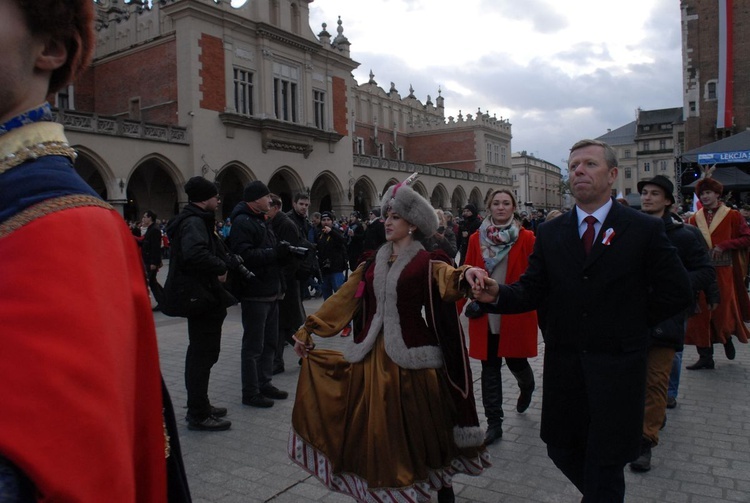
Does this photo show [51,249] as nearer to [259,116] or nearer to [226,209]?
[259,116]

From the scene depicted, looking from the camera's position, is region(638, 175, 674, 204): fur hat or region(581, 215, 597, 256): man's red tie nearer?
region(581, 215, 597, 256): man's red tie

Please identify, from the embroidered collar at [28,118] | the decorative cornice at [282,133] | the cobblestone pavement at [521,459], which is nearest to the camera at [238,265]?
the cobblestone pavement at [521,459]

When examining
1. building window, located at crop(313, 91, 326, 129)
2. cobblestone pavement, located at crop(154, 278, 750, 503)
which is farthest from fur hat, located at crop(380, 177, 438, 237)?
building window, located at crop(313, 91, 326, 129)

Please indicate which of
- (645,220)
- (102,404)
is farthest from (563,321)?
(102,404)

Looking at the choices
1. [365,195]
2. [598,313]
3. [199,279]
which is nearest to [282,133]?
[365,195]

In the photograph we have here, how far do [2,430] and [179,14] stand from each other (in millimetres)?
26525

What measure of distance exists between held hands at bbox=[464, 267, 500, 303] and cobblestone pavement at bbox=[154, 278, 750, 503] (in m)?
1.49

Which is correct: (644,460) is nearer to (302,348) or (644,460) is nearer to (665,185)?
(665,185)

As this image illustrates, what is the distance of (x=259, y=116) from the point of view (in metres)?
26.5

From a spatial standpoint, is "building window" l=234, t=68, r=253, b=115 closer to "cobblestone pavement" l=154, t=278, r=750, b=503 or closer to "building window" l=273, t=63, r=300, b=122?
"building window" l=273, t=63, r=300, b=122

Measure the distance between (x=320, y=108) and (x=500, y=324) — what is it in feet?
89.4

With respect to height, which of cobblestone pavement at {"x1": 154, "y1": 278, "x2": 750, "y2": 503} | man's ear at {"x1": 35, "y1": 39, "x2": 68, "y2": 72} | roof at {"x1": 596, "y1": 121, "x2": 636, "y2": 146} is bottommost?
cobblestone pavement at {"x1": 154, "y1": 278, "x2": 750, "y2": 503}

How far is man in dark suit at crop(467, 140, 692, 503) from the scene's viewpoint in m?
2.69

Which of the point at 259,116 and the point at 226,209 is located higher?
the point at 259,116
